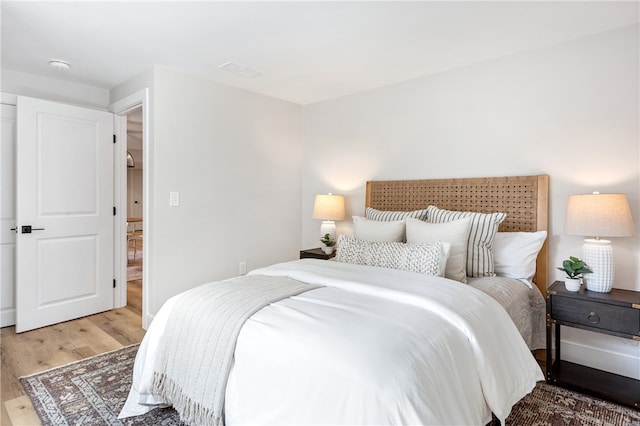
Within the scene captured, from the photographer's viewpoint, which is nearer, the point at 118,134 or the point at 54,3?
the point at 54,3

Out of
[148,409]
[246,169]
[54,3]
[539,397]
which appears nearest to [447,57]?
[246,169]

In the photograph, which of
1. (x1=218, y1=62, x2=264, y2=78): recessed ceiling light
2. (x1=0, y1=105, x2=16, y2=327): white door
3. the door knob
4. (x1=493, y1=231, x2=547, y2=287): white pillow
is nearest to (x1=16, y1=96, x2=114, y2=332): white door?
the door knob

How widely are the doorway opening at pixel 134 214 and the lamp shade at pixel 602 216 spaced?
143 inches

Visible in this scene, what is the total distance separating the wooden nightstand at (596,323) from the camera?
1.94 m

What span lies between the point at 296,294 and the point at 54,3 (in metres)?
2.19

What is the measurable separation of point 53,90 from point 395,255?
3540 millimetres

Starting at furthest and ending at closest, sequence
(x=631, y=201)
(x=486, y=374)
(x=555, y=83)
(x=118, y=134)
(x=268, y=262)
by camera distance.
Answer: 1. (x=268, y=262)
2. (x=118, y=134)
3. (x=555, y=83)
4. (x=631, y=201)
5. (x=486, y=374)

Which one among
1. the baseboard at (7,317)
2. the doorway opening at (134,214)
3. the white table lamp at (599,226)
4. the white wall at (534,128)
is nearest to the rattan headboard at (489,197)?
the white wall at (534,128)

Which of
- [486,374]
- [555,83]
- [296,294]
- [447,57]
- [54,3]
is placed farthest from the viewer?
[447,57]

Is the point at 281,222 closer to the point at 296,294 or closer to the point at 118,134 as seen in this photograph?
the point at 118,134

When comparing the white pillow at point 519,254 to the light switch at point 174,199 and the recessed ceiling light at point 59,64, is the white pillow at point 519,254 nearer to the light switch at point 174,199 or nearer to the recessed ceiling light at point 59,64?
the light switch at point 174,199

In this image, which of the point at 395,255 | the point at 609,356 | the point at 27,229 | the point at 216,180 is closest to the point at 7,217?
the point at 27,229

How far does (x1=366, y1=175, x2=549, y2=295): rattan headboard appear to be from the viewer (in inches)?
101

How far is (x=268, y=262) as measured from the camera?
3.94m
